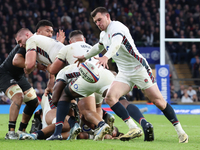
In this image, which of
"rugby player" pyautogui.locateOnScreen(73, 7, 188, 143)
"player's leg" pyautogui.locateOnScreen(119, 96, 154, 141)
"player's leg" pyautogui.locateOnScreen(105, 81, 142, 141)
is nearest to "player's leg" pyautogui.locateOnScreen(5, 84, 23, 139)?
"rugby player" pyautogui.locateOnScreen(73, 7, 188, 143)

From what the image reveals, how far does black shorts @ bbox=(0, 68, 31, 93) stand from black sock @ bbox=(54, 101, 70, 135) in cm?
106

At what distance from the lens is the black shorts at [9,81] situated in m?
5.15

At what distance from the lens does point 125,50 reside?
440 cm

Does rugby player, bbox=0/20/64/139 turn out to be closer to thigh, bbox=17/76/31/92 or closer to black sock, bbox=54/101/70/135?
thigh, bbox=17/76/31/92

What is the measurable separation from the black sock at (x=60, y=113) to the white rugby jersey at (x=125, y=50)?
2.91 ft

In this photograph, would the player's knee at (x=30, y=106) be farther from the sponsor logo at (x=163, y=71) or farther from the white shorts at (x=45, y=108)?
the sponsor logo at (x=163, y=71)

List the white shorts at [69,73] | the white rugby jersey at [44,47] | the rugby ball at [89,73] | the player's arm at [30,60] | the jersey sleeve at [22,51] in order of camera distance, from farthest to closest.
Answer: the jersey sleeve at [22,51] → the white rugby jersey at [44,47] → the player's arm at [30,60] → the white shorts at [69,73] → the rugby ball at [89,73]

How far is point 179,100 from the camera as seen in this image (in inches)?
485

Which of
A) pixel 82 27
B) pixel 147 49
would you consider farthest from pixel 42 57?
pixel 82 27

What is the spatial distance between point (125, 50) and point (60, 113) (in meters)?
1.19

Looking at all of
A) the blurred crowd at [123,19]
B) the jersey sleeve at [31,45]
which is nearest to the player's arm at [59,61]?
the jersey sleeve at [31,45]

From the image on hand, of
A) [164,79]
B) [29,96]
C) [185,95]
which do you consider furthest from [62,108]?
[185,95]

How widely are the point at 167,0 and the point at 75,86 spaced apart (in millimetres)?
A: 13894

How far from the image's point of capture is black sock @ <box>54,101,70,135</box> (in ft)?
14.3
